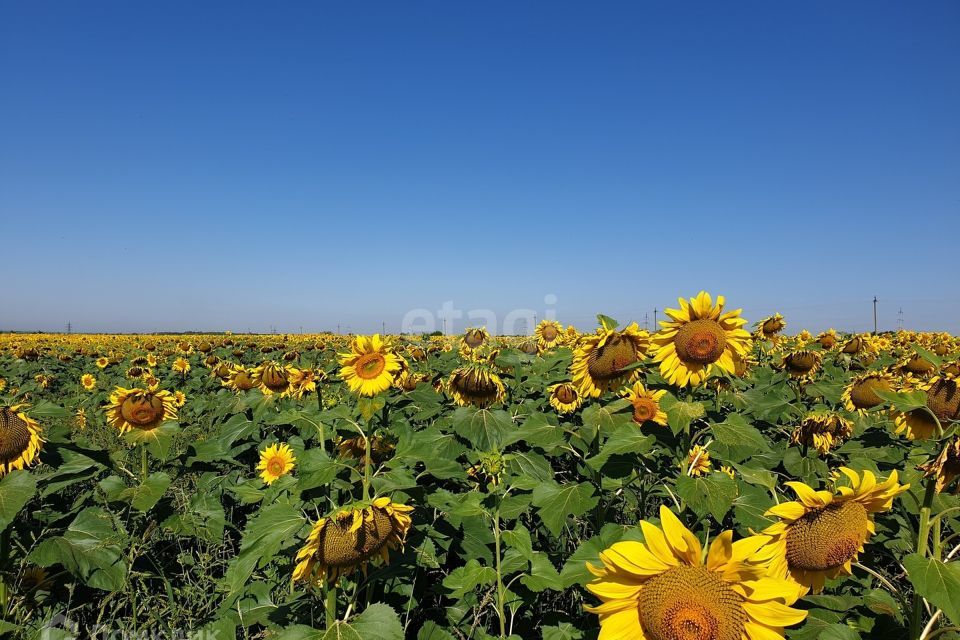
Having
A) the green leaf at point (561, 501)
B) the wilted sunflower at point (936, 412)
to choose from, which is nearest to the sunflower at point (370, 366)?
the green leaf at point (561, 501)

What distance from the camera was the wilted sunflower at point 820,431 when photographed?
4016 millimetres

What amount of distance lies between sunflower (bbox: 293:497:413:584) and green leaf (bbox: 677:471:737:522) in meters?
1.16

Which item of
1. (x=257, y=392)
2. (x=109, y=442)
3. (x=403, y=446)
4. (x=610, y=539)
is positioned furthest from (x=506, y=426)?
(x=109, y=442)

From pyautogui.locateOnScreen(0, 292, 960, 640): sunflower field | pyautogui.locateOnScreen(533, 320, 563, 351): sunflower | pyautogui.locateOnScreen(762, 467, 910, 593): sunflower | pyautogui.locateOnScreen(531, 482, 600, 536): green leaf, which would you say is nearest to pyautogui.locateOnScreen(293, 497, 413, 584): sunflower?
pyautogui.locateOnScreen(0, 292, 960, 640): sunflower field

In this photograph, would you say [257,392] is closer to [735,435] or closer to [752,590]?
[735,435]

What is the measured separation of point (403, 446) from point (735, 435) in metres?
1.56

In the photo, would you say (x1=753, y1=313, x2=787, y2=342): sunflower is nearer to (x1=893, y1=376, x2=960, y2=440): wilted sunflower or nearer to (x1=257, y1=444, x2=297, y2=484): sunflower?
(x1=893, y1=376, x2=960, y2=440): wilted sunflower

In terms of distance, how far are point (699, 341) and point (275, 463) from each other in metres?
3.68

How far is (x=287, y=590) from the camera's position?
2.99 metres

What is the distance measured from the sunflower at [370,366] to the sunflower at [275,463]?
1454 mm

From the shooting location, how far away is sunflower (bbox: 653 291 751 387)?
2.36 metres

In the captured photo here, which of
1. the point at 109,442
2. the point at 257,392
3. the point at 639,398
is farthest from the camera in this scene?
the point at 109,442

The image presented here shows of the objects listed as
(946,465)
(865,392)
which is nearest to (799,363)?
(865,392)

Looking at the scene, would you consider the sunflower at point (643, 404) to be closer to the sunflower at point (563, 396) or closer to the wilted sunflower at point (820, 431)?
the sunflower at point (563, 396)
